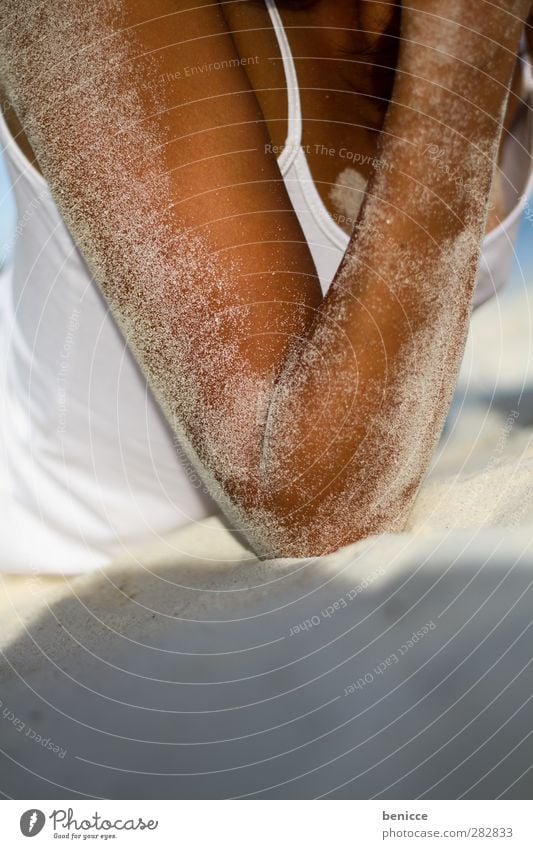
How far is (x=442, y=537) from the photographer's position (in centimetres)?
45

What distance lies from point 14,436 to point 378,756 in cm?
36

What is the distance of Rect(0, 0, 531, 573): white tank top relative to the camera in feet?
1.82

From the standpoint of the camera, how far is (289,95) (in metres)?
0.51
